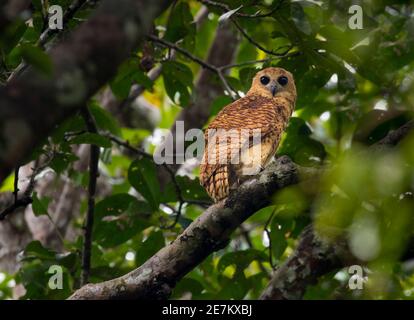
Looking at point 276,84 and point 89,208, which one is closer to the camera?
point 89,208

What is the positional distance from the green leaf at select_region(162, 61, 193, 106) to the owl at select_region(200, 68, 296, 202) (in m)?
0.42

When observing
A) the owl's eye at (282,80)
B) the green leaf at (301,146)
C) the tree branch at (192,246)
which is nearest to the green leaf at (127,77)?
the owl's eye at (282,80)

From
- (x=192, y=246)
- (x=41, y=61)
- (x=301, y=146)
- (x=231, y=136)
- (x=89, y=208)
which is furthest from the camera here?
(x=89, y=208)

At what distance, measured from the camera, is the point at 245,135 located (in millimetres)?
4145

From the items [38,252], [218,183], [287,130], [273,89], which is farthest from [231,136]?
[38,252]

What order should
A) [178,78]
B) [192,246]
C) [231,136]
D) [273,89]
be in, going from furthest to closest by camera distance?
[178,78] → [273,89] → [231,136] → [192,246]

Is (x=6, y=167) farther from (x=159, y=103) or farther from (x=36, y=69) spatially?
(x=159, y=103)

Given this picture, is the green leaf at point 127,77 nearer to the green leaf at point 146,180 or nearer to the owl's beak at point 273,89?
the green leaf at point 146,180


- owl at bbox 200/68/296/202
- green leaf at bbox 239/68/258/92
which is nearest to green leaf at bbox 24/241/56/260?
owl at bbox 200/68/296/202

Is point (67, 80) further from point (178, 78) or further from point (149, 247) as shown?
point (178, 78)

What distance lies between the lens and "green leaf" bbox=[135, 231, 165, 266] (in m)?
4.45

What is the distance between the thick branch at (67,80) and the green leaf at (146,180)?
285 cm

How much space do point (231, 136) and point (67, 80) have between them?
253cm

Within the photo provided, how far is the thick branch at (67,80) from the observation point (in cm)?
149
